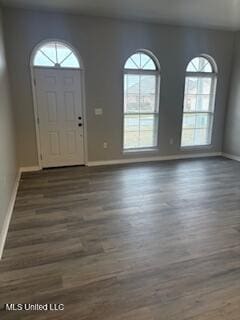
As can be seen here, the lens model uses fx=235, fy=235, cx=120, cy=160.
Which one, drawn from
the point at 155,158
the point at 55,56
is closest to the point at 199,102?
the point at 155,158

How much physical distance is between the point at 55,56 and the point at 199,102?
3.60m

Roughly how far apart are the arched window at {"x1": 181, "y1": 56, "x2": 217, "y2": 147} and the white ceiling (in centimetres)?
107

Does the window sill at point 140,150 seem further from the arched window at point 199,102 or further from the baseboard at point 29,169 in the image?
the baseboard at point 29,169

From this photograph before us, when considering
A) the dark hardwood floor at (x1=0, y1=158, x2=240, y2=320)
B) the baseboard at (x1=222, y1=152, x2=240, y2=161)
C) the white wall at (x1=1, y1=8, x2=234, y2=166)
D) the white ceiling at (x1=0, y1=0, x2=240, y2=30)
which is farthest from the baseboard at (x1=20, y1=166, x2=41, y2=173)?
the baseboard at (x1=222, y1=152, x2=240, y2=161)

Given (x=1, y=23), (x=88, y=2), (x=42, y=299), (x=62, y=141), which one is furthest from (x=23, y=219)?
(x=88, y=2)

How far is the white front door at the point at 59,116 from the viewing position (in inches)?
187

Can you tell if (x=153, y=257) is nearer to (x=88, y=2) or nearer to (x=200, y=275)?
(x=200, y=275)

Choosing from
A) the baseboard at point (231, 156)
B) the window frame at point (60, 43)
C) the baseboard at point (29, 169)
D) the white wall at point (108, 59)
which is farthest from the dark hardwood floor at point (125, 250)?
the window frame at point (60, 43)

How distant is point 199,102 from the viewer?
598cm

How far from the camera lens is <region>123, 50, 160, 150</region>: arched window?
17.4 ft

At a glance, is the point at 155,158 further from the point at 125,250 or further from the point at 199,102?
the point at 125,250

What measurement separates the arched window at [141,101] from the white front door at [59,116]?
110cm

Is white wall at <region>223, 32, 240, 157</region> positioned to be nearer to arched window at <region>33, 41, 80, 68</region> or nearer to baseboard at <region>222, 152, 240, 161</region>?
baseboard at <region>222, 152, 240, 161</region>

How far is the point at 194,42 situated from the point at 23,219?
205 inches
